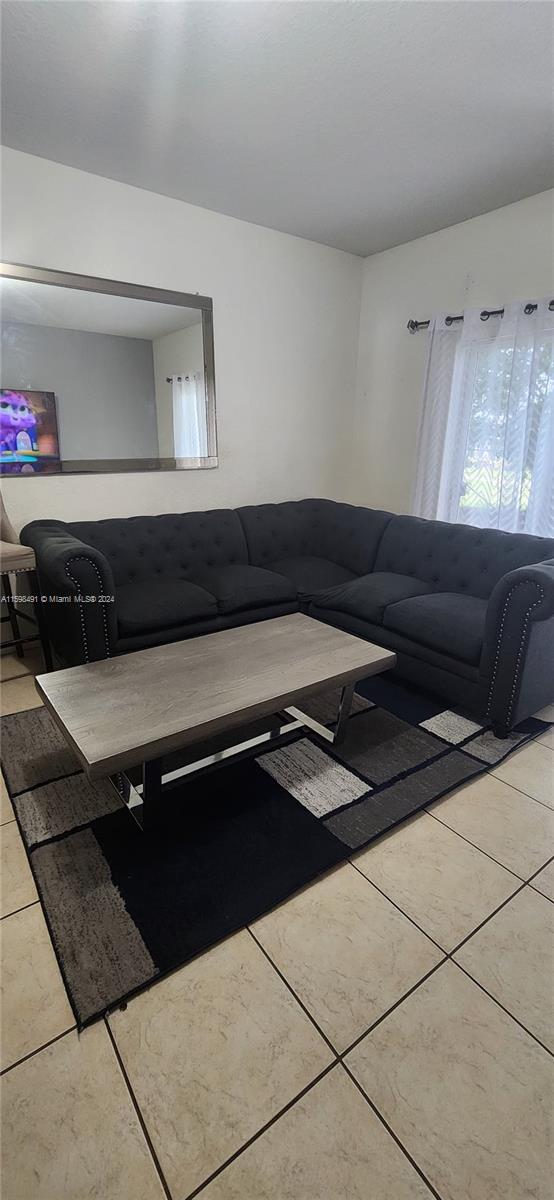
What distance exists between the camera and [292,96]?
6.54 feet

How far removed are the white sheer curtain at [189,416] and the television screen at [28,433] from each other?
0.74 metres

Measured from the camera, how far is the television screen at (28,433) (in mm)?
2607

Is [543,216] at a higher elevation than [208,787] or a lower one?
higher

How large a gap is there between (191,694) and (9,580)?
168 centimetres

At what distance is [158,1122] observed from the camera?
99 centimetres

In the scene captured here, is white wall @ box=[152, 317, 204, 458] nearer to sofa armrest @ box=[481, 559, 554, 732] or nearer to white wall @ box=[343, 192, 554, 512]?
white wall @ box=[343, 192, 554, 512]

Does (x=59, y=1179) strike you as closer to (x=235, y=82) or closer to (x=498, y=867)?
(x=498, y=867)

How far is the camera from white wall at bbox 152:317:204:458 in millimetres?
3092

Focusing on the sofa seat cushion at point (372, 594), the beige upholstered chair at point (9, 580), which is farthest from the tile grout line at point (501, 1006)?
the beige upholstered chair at point (9, 580)

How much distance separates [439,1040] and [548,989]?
1.05 ft

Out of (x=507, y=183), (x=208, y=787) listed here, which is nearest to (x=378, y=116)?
(x=507, y=183)

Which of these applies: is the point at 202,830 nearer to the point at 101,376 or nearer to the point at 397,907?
the point at 397,907

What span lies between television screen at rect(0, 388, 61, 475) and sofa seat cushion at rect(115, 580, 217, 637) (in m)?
0.78

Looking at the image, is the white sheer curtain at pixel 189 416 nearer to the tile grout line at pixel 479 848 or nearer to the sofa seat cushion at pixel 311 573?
the sofa seat cushion at pixel 311 573
